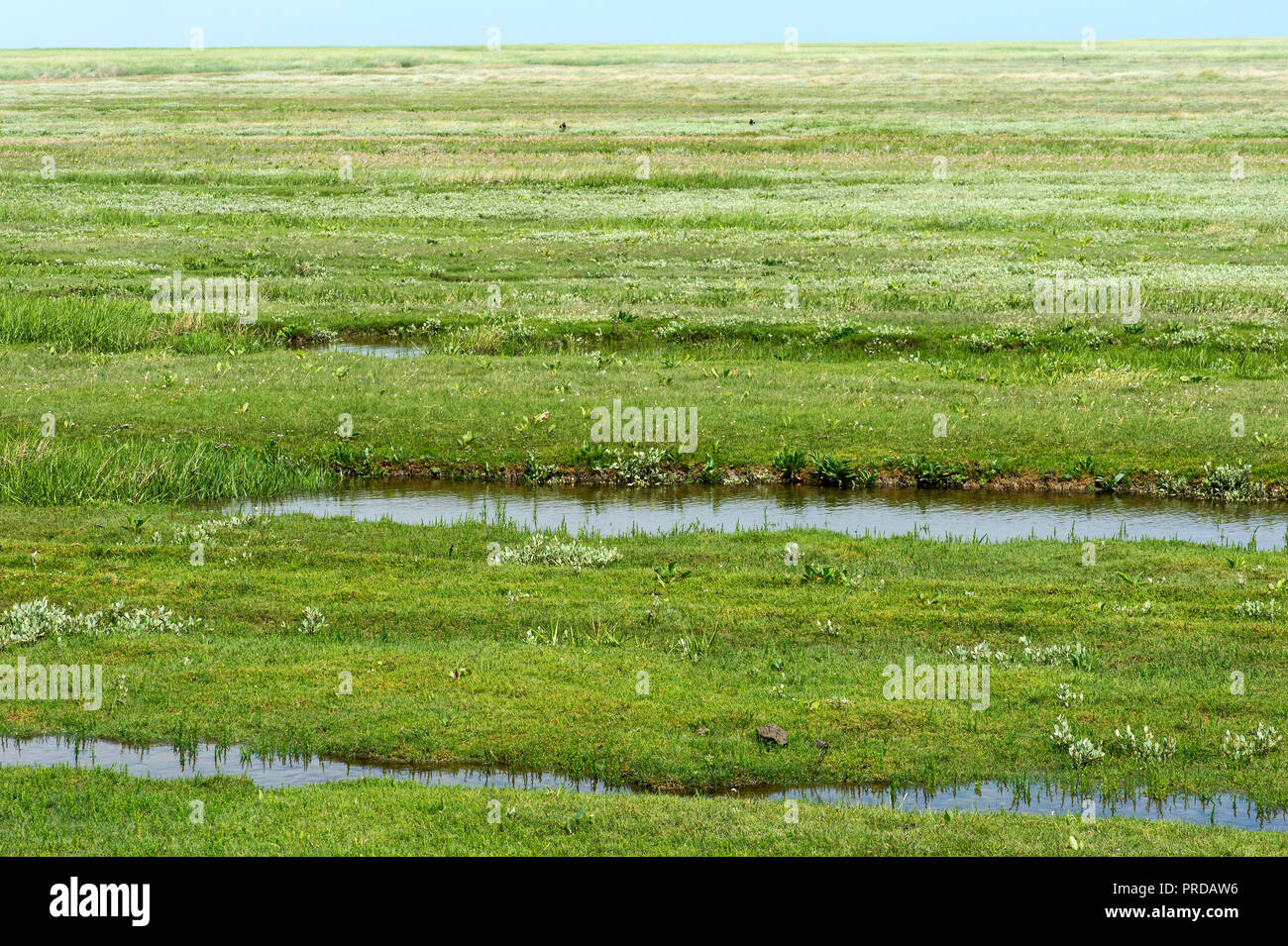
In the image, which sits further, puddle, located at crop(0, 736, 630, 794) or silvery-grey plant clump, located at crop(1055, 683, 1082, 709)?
silvery-grey plant clump, located at crop(1055, 683, 1082, 709)

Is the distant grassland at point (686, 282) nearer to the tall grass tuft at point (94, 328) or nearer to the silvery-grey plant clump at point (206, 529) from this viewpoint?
the tall grass tuft at point (94, 328)

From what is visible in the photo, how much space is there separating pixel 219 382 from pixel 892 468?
15129mm

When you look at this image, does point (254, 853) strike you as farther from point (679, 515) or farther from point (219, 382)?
point (219, 382)

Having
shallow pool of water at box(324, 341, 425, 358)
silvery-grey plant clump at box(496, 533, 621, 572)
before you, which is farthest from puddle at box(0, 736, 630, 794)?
shallow pool of water at box(324, 341, 425, 358)

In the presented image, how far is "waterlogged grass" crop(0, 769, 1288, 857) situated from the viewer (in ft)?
33.9

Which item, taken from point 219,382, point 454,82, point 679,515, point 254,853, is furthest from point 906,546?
point 454,82

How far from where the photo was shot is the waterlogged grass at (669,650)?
12.6 m

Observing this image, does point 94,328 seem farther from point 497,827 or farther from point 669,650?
point 497,827

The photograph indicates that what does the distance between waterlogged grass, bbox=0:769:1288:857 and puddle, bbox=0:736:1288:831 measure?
53 centimetres

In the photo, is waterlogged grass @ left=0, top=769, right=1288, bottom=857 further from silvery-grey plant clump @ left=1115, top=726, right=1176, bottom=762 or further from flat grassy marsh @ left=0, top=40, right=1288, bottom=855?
silvery-grey plant clump @ left=1115, top=726, right=1176, bottom=762

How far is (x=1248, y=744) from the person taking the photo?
12211 mm

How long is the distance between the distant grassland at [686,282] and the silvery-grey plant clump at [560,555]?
5.89 metres

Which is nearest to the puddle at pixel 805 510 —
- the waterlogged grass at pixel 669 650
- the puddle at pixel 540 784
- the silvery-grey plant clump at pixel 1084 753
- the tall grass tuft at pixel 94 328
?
the waterlogged grass at pixel 669 650
